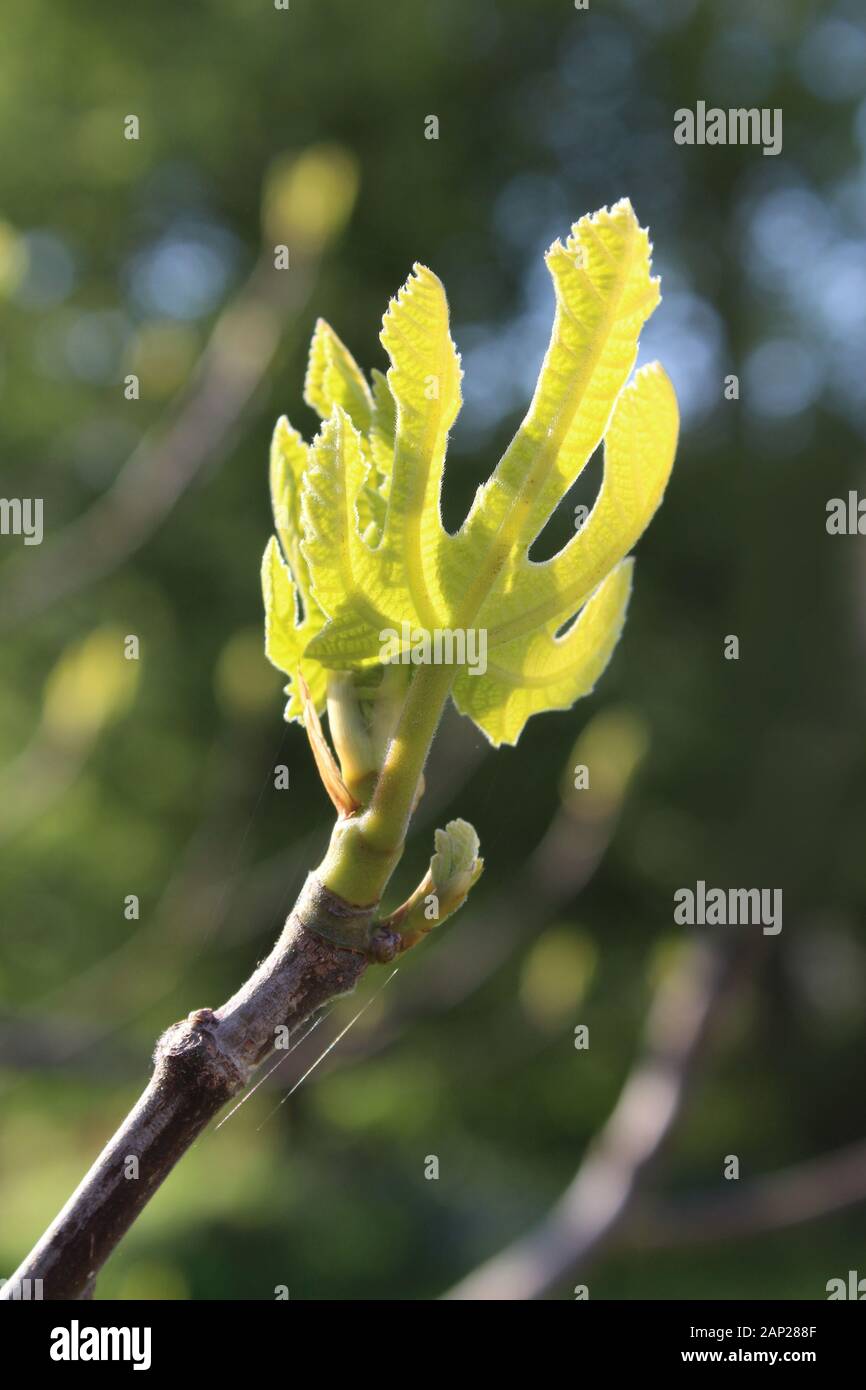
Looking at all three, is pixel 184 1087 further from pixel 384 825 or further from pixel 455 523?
pixel 455 523

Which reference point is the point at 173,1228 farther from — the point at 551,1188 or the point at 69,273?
the point at 69,273

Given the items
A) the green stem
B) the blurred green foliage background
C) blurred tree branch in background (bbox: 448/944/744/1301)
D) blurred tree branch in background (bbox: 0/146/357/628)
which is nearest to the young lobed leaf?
the green stem

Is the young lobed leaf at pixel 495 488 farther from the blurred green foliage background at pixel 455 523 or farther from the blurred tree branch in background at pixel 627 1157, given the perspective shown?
the blurred green foliage background at pixel 455 523

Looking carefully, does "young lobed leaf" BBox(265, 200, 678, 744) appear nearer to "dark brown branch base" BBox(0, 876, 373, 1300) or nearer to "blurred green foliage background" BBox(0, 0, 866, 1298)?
"dark brown branch base" BBox(0, 876, 373, 1300)

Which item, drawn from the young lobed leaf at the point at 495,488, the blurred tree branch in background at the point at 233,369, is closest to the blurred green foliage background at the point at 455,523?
the blurred tree branch in background at the point at 233,369

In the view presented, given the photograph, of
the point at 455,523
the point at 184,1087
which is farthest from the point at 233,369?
the point at 455,523

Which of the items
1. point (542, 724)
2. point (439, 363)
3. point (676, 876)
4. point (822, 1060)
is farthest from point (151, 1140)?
point (822, 1060)
